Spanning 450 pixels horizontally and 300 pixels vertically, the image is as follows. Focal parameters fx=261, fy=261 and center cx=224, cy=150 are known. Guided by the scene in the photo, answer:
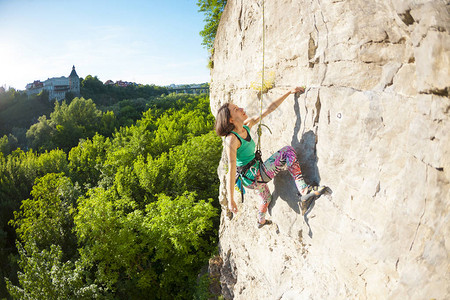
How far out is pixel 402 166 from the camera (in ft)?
7.64

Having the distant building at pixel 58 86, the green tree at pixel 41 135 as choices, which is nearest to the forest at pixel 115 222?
the green tree at pixel 41 135

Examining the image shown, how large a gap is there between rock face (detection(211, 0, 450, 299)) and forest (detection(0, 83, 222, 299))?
542cm

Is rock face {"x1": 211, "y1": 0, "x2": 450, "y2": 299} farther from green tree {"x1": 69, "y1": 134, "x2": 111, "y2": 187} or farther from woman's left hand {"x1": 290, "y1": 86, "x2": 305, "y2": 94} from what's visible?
green tree {"x1": 69, "y1": 134, "x2": 111, "y2": 187}

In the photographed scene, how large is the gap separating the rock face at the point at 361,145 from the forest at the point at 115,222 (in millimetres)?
5423

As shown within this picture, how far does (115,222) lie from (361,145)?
31.0 feet

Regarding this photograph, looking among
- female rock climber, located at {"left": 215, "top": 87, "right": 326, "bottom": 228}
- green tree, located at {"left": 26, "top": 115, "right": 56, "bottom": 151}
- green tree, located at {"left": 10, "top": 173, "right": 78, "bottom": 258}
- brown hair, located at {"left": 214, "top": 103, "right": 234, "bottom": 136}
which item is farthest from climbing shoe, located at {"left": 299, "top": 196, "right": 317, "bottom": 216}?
green tree, located at {"left": 26, "top": 115, "right": 56, "bottom": 151}

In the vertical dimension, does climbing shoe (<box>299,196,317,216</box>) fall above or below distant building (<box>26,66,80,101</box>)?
below

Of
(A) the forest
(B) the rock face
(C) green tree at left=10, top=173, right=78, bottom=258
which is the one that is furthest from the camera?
(C) green tree at left=10, top=173, right=78, bottom=258

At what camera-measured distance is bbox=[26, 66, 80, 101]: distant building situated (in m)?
54.6

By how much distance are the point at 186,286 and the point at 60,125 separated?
101 feet

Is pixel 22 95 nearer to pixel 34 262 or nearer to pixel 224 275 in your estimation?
pixel 34 262

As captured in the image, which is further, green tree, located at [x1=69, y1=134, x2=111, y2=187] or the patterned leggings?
green tree, located at [x1=69, y1=134, x2=111, y2=187]

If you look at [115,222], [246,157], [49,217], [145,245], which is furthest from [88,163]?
[246,157]

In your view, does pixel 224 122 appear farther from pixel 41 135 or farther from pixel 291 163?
pixel 41 135
